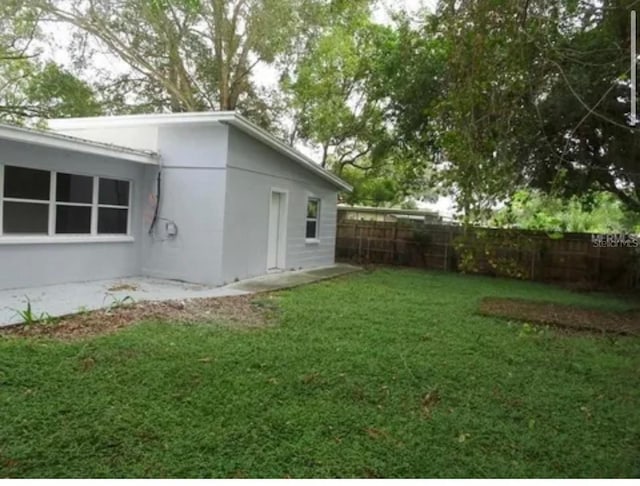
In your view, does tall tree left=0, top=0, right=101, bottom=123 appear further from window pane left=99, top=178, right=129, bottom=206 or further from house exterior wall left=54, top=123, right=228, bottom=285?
window pane left=99, top=178, right=129, bottom=206

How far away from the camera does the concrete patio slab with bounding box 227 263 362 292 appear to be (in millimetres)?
9470

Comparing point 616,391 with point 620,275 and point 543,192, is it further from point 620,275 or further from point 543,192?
point 620,275

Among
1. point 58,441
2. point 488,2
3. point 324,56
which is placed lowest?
point 58,441

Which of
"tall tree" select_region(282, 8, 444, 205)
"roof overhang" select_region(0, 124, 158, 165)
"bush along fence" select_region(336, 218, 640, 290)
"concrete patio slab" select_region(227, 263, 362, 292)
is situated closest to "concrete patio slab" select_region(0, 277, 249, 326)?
"concrete patio slab" select_region(227, 263, 362, 292)

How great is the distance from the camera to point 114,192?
373 inches

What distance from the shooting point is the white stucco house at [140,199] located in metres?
7.83

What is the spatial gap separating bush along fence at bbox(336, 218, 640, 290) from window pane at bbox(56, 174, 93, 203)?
307 inches

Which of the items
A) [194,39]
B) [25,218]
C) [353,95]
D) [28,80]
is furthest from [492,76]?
[28,80]

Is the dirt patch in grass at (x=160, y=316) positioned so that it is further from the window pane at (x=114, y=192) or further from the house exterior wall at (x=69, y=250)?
the window pane at (x=114, y=192)

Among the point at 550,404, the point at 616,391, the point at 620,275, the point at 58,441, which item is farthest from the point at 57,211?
the point at 620,275

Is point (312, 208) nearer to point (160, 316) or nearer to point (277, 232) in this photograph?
point (277, 232)

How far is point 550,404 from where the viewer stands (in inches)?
164

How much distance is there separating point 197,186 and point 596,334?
745cm

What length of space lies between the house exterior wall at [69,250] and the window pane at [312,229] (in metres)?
5.08
